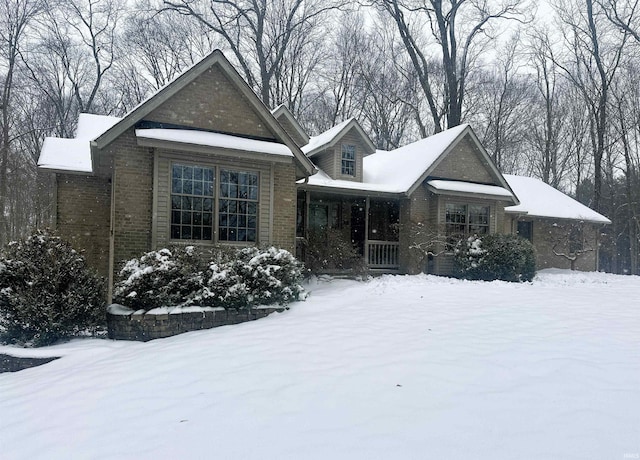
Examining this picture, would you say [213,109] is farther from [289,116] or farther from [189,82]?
[289,116]

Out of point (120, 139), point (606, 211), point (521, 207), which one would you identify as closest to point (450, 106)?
point (521, 207)

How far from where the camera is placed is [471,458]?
3.11 metres

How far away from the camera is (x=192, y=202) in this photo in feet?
34.6

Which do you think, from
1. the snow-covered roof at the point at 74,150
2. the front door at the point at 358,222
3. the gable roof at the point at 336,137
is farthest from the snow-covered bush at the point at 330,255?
the snow-covered roof at the point at 74,150

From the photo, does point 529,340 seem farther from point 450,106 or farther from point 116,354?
point 450,106

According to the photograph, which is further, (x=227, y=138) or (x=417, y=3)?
(x=417, y=3)

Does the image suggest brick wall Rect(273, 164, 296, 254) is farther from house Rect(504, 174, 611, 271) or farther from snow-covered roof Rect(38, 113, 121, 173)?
house Rect(504, 174, 611, 271)

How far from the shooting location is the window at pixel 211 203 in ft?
34.2

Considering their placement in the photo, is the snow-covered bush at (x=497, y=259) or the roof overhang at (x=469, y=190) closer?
the snow-covered bush at (x=497, y=259)

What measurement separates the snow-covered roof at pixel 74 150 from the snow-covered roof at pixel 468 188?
33.8 ft

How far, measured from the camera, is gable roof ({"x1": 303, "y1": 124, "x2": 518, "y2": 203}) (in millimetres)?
15516

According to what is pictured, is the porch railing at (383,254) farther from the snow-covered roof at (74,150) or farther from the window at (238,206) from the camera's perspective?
the snow-covered roof at (74,150)

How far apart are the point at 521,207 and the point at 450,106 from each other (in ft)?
29.3

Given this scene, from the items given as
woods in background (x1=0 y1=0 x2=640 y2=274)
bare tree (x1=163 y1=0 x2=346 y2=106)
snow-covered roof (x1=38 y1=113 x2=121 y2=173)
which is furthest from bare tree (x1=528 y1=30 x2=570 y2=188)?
snow-covered roof (x1=38 y1=113 x2=121 y2=173)
